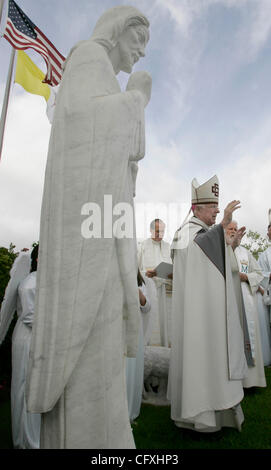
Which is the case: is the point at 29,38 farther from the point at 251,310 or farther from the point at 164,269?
the point at 251,310

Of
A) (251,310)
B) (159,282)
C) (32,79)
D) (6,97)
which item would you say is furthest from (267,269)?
(32,79)

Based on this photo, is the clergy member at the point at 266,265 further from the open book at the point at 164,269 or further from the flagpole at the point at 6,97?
the flagpole at the point at 6,97

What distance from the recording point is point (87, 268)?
1.48 metres

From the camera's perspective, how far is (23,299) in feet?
11.0

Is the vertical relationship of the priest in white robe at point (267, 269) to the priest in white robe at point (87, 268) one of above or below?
above

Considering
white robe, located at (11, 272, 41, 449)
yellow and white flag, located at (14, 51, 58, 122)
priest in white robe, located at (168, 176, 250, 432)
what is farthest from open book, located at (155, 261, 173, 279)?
yellow and white flag, located at (14, 51, 58, 122)

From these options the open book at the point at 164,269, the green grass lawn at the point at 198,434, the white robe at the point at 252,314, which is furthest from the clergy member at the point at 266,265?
the open book at the point at 164,269

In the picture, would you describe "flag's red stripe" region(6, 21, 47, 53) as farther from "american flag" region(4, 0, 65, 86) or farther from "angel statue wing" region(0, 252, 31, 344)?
"angel statue wing" region(0, 252, 31, 344)


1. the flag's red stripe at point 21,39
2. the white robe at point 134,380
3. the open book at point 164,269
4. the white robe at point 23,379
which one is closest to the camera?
the white robe at point 23,379

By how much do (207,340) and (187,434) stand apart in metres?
1.23

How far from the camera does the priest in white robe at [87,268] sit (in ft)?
4.63

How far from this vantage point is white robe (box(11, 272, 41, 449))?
3285 millimetres

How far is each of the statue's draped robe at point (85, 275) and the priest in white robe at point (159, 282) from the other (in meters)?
3.54

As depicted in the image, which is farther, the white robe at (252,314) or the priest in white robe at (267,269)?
the priest in white robe at (267,269)
